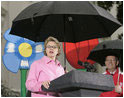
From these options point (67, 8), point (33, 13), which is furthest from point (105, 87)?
point (33, 13)

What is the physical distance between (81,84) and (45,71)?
0.79 metres

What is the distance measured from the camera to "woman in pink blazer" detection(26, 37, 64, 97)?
2695 millimetres

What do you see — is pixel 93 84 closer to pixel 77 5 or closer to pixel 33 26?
pixel 77 5

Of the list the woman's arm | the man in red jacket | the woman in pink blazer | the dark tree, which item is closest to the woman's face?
the woman in pink blazer

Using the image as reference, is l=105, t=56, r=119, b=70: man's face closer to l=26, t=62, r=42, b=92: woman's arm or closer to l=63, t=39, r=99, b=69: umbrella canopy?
l=26, t=62, r=42, b=92: woman's arm

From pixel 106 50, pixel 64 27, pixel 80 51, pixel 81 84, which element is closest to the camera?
pixel 81 84

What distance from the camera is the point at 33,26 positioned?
447cm

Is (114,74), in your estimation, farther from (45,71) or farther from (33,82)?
(33,82)

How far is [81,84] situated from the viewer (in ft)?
6.77

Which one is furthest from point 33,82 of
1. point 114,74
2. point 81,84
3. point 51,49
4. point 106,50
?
point 106,50

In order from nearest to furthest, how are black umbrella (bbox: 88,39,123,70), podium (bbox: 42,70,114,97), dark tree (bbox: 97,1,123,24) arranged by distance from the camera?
podium (bbox: 42,70,114,97), black umbrella (bbox: 88,39,123,70), dark tree (bbox: 97,1,123,24)

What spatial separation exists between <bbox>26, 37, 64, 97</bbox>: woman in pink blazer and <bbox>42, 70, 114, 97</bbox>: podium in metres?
0.43

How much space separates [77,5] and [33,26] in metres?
1.18

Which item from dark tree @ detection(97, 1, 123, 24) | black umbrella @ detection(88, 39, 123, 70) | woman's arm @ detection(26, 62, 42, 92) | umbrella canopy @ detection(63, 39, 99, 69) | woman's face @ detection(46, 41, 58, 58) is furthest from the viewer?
dark tree @ detection(97, 1, 123, 24)
